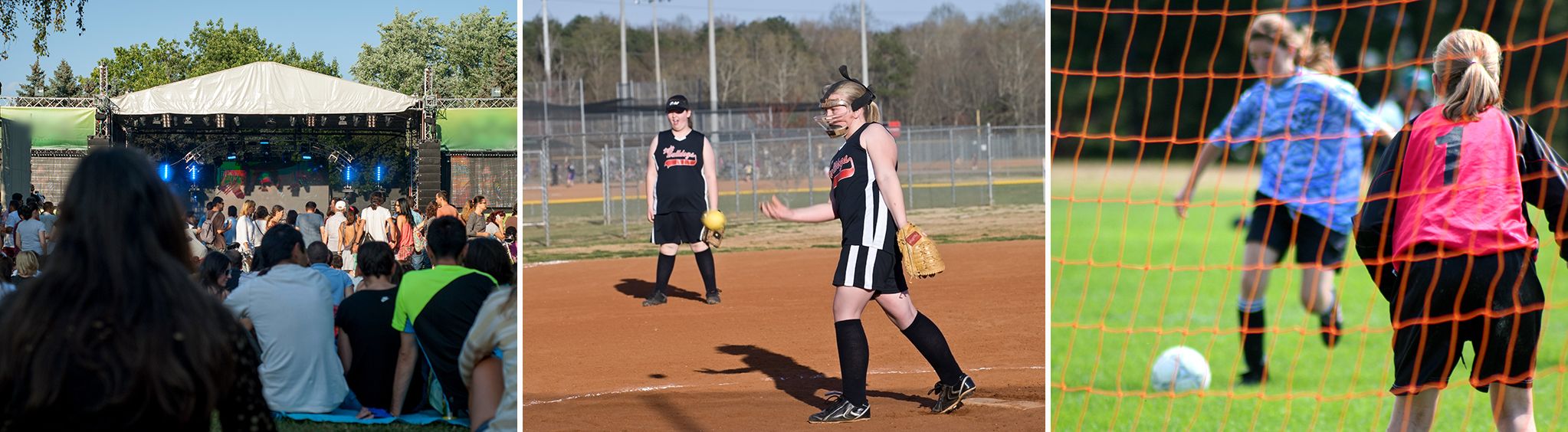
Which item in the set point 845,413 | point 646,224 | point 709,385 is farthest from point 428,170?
point 845,413

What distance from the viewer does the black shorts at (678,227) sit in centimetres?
907

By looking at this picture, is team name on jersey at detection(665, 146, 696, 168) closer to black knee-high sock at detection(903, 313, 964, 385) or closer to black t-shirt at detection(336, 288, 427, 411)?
black t-shirt at detection(336, 288, 427, 411)

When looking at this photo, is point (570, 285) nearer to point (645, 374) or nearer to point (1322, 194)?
point (645, 374)

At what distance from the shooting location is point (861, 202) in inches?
200

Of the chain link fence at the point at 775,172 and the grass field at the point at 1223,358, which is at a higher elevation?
the chain link fence at the point at 775,172

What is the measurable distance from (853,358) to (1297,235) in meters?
2.32

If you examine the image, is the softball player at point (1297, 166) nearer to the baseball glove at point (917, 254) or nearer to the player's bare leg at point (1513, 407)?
the baseball glove at point (917, 254)

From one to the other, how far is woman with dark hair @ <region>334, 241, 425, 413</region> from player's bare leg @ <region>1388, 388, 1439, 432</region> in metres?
3.83

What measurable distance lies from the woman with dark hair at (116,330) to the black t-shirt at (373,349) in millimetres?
3580

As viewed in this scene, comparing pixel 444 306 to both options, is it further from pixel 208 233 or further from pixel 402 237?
pixel 208 233

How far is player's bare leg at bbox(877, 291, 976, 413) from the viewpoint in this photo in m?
5.07

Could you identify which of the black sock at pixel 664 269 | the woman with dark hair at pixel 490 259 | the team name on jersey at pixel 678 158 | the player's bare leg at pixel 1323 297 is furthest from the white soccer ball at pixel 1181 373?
the black sock at pixel 664 269

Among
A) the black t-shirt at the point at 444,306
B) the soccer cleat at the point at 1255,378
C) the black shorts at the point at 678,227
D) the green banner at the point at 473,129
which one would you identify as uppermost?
the green banner at the point at 473,129

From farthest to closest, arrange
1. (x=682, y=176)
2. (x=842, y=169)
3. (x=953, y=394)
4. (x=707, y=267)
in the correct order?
(x=707, y=267), (x=682, y=176), (x=953, y=394), (x=842, y=169)
